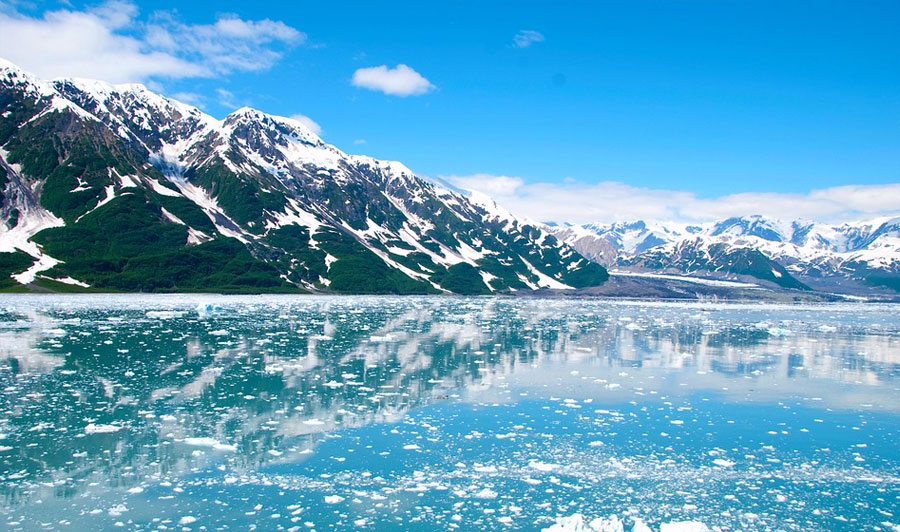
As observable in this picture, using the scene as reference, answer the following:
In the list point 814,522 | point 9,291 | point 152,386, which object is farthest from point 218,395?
point 9,291

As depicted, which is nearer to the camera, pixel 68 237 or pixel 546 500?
pixel 546 500

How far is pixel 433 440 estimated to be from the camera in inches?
958

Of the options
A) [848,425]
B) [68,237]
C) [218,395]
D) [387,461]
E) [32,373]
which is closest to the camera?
[387,461]

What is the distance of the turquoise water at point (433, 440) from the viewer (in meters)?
17.2

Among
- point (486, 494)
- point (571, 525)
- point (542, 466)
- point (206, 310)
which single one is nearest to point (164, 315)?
point (206, 310)

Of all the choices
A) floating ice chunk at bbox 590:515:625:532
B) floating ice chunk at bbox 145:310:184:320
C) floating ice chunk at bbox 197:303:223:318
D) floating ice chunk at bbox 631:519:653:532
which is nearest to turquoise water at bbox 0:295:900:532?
floating ice chunk at bbox 590:515:625:532

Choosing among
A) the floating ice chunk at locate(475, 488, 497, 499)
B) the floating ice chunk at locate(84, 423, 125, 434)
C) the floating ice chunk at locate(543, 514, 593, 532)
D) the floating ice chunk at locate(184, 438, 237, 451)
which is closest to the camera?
the floating ice chunk at locate(543, 514, 593, 532)

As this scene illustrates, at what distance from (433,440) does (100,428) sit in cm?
1323

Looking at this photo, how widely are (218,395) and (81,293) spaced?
489 ft

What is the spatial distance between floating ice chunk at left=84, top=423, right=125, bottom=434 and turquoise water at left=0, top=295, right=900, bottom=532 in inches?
5.7

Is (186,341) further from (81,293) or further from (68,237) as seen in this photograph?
(68,237)

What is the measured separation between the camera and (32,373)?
35688 mm

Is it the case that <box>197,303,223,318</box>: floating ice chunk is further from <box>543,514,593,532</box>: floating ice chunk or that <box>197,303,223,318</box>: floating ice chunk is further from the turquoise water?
<box>543,514,593,532</box>: floating ice chunk

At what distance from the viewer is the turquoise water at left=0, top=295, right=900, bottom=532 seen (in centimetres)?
1725
